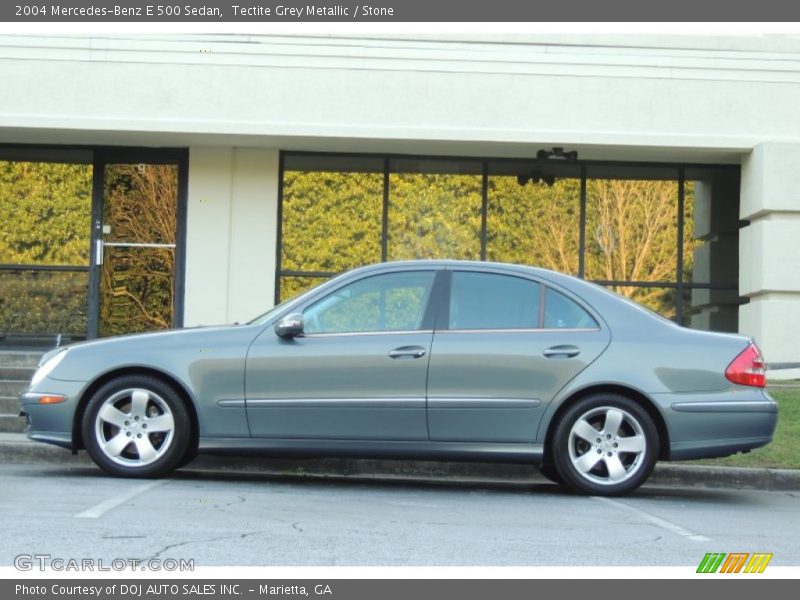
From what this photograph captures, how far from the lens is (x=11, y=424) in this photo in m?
11.3

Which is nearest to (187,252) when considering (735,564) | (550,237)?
(550,237)

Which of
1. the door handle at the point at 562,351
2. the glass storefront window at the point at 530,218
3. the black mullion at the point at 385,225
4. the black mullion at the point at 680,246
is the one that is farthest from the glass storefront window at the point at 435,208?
the door handle at the point at 562,351

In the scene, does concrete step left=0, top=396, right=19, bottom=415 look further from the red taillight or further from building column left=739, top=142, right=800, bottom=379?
building column left=739, top=142, right=800, bottom=379

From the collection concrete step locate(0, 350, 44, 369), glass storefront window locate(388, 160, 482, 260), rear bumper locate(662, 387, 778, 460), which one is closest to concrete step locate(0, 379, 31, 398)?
concrete step locate(0, 350, 44, 369)

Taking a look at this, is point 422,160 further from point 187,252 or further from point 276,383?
point 276,383

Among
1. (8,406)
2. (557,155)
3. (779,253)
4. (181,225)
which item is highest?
(557,155)

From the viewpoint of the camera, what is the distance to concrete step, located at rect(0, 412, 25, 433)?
1132cm

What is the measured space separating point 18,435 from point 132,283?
5.67 m

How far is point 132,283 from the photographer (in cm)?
1647

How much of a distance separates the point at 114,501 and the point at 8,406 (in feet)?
16.5

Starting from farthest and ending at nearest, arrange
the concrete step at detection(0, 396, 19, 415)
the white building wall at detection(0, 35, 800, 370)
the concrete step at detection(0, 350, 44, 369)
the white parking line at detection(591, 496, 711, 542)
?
the white building wall at detection(0, 35, 800, 370), the concrete step at detection(0, 350, 44, 369), the concrete step at detection(0, 396, 19, 415), the white parking line at detection(591, 496, 711, 542)

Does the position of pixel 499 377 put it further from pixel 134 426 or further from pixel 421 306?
pixel 134 426

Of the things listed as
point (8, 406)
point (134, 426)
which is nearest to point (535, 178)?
point (8, 406)

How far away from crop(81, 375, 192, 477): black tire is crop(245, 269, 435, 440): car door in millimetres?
577
